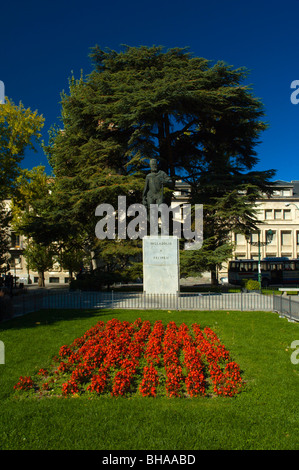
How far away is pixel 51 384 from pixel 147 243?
41.0ft

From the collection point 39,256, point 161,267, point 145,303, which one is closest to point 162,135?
point 161,267

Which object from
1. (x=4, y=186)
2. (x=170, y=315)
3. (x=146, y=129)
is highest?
(x=146, y=129)

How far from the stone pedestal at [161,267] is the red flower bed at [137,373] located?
953 cm

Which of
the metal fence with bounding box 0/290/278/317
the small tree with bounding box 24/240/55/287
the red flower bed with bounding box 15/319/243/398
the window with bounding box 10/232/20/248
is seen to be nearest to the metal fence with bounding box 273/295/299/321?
the metal fence with bounding box 0/290/278/317

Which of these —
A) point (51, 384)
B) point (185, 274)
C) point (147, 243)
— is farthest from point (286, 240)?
point (51, 384)

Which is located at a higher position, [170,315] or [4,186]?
[4,186]

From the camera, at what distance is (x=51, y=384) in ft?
21.8

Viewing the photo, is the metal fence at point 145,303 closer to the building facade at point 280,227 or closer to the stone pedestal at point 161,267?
the stone pedestal at point 161,267

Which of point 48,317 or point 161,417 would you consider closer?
point 161,417

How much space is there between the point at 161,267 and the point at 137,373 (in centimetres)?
1154

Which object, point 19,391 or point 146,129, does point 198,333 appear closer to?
point 19,391

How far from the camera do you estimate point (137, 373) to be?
730 centimetres

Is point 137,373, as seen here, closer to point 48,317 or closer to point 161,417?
point 161,417

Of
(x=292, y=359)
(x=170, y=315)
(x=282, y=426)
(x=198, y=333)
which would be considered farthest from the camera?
(x=170, y=315)
